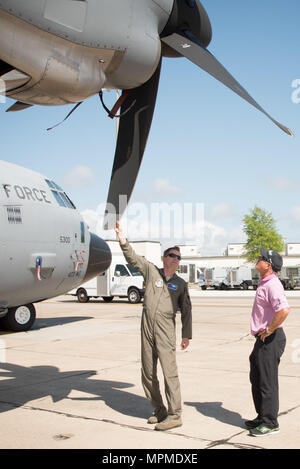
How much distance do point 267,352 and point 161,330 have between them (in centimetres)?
116

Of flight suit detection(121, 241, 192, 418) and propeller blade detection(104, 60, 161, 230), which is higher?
propeller blade detection(104, 60, 161, 230)

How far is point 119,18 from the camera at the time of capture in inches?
145

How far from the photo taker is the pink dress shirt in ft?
17.3

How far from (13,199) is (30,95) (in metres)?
2.30

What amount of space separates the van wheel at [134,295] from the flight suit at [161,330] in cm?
1875

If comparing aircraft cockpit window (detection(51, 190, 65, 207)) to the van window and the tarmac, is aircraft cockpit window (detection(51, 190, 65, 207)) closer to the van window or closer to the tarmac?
the tarmac

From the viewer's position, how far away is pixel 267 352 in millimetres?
5250

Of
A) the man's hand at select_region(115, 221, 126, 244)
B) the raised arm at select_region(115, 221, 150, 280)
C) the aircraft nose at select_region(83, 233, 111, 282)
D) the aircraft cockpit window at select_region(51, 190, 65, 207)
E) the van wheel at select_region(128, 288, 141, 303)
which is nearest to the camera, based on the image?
the man's hand at select_region(115, 221, 126, 244)

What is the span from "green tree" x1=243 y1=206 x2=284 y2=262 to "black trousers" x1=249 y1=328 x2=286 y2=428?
168 feet

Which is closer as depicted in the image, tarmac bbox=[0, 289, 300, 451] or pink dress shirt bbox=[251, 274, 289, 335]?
tarmac bbox=[0, 289, 300, 451]

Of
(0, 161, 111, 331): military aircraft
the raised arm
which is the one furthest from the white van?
the raised arm

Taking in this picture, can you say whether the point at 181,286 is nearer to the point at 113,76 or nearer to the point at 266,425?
the point at 266,425

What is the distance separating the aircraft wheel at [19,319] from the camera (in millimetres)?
14000
